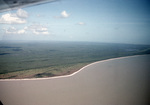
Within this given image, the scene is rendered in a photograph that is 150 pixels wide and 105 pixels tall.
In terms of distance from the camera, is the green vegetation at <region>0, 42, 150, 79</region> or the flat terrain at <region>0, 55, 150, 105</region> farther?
the green vegetation at <region>0, 42, 150, 79</region>

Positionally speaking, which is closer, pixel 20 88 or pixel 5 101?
pixel 5 101

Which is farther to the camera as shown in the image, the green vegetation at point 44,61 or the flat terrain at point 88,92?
the green vegetation at point 44,61

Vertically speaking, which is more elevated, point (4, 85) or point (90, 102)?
point (4, 85)

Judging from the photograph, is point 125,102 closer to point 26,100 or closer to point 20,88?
point 26,100

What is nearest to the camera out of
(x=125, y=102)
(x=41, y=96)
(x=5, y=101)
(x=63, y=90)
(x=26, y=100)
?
(x=125, y=102)

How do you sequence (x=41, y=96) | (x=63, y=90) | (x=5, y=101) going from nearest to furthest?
(x=5, y=101) → (x=41, y=96) → (x=63, y=90)

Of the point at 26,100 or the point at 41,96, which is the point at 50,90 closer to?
the point at 41,96

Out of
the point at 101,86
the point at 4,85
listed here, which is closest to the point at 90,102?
the point at 101,86

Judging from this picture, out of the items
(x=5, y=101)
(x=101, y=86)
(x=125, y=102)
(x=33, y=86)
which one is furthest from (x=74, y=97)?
(x=5, y=101)

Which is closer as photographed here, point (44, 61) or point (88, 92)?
point (88, 92)
